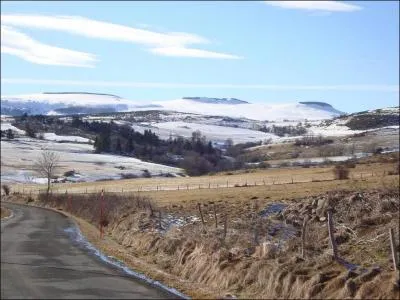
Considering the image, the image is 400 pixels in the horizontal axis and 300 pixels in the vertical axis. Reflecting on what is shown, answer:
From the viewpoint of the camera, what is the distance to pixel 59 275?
16.1 metres

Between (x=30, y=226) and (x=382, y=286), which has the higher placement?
(x=382, y=286)

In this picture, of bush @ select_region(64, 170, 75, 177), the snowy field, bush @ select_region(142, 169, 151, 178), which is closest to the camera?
bush @ select_region(64, 170, 75, 177)

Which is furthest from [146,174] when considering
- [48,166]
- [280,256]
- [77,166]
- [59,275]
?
[280,256]

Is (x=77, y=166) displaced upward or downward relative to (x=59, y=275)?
downward

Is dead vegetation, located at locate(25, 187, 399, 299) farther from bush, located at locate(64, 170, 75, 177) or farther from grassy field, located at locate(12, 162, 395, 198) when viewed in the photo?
bush, located at locate(64, 170, 75, 177)

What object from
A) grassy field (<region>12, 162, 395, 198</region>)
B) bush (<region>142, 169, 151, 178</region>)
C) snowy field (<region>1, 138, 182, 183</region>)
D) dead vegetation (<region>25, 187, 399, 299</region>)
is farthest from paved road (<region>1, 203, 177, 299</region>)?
bush (<region>142, 169, 151, 178</region>)

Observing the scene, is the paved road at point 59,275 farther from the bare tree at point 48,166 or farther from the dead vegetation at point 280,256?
the bare tree at point 48,166

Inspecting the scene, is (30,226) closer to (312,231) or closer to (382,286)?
(312,231)

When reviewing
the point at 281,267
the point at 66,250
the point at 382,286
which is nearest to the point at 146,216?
the point at 66,250

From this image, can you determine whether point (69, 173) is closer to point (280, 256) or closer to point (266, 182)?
point (266, 182)

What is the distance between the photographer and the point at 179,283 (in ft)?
50.2

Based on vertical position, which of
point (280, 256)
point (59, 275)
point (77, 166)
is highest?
point (280, 256)

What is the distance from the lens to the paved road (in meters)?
13.5

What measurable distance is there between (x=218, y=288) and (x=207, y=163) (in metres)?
173
